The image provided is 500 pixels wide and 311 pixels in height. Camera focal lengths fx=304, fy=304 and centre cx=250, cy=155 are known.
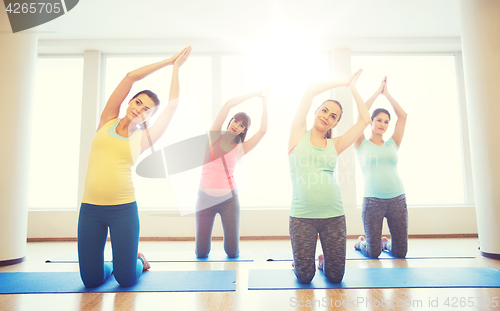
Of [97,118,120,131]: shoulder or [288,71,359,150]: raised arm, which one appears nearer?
[97,118,120,131]: shoulder

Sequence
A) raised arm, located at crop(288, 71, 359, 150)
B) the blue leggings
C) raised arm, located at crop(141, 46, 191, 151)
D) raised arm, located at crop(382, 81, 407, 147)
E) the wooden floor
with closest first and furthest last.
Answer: the wooden floor, the blue leggings, raised arm, located at crop(141, 46, 191, 151), raised arm, located at crop(288, 71, 359, 150), raised arm, located at crop(382, 81, 407, 147)

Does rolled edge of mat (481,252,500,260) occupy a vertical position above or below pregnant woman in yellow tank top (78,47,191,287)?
below

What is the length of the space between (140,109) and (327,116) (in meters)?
1.23

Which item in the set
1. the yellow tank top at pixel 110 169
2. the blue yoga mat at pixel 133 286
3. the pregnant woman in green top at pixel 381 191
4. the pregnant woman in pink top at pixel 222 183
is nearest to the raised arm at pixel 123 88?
the yellow tank top at pixel 110 169

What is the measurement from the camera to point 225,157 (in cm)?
287

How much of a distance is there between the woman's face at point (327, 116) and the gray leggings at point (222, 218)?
1.18 meters

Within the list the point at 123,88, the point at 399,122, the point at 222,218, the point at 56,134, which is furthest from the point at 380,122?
the point at 56,134

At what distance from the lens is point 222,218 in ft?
9.45

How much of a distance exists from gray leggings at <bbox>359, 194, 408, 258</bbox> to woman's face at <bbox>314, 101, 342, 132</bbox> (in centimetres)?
116

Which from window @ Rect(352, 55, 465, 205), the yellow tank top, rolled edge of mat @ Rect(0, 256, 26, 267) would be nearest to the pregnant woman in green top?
window @ Rect(352, 55, 465, 205)

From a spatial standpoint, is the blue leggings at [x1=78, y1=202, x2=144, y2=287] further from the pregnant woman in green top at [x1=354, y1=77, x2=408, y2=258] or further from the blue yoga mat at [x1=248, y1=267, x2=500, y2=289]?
the pregnant woman in green top at [x1=354, y1=77, x2=408, y2=258]

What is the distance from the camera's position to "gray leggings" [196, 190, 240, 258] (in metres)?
2.83

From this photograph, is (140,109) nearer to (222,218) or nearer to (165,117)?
(165,117)

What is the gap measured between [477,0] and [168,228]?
Answer: 14.5 feet
